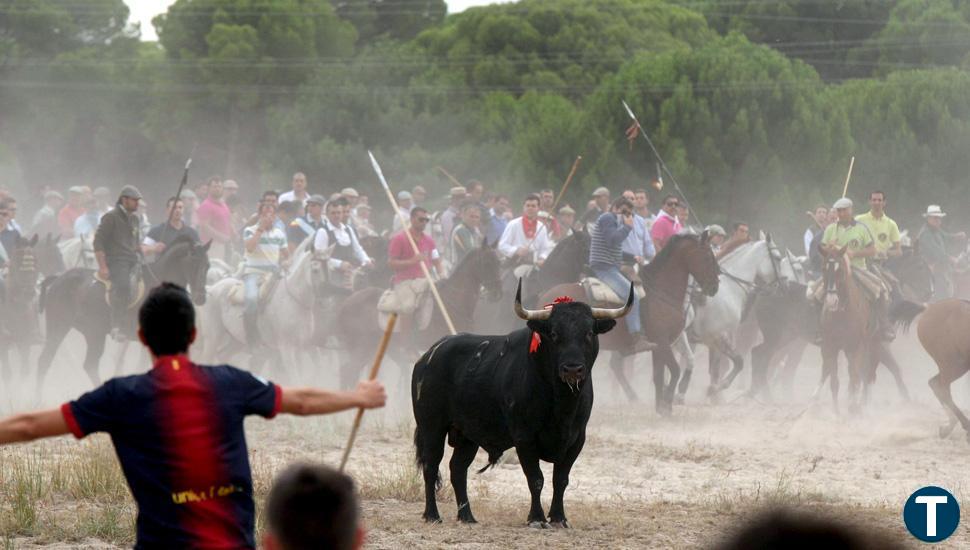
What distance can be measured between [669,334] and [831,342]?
6.70 ft

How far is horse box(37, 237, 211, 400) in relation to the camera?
1845 cm

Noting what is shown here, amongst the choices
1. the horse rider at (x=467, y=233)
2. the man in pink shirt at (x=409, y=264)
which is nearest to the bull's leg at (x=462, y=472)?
the man in pink shirt at (x=409, y=264)

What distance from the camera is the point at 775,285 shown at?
21141mm

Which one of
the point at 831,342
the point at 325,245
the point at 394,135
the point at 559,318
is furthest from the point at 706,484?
the point at 394,135

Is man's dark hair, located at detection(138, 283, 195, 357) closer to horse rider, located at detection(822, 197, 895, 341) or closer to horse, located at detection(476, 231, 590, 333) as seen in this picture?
horse, located at detection(476, 231, 590, 333)

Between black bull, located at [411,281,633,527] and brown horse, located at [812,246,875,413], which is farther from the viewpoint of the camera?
brown horse, located at [812,246,875,413]

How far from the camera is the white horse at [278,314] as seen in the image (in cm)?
1973

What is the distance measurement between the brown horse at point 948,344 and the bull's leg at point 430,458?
24.3ft

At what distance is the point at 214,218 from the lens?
75.2 feet

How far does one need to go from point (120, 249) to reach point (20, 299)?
2.62m

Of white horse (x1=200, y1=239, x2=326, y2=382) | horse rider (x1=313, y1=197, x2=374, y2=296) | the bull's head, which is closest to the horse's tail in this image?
horse rider (x1=313, y1=197, x2=374, y2=296)

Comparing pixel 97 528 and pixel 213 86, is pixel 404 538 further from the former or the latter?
pixel 213 86

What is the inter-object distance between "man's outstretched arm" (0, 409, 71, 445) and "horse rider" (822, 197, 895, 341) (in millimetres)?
14822

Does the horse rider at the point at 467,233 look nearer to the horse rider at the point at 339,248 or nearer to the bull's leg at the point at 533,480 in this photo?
the horse rider at the point at 339,248
